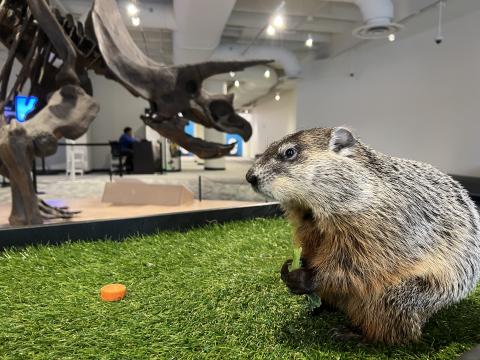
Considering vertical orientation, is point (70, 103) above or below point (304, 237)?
above

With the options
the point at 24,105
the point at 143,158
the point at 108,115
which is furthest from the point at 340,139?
the point at 108,115

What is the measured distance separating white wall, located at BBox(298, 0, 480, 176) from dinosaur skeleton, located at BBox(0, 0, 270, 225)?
3.45 m

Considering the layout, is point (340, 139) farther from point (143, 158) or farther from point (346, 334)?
point (143, 158)

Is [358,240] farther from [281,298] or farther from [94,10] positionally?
[94,10]

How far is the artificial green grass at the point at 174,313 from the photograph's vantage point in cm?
94

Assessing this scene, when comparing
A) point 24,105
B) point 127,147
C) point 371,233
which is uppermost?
point 24,105

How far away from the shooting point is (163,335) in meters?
1.02

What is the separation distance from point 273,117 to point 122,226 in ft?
41.2

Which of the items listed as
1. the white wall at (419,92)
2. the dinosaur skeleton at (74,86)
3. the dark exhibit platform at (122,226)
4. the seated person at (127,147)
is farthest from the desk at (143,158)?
the dark exhibit platform at (122,226)

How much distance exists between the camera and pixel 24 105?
2354 millimetres

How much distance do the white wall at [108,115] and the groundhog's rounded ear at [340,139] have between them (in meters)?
8.95

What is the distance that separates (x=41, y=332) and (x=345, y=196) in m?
0.97

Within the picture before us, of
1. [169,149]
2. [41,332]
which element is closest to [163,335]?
[41,332]

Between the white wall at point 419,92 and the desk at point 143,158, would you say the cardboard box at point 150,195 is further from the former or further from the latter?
the desk at point 143,158
